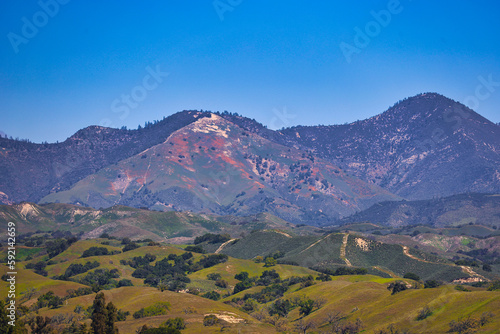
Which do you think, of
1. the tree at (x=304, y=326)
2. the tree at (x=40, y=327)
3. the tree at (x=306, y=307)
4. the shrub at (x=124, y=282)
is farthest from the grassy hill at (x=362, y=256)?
the tree at (x=40, y=327)

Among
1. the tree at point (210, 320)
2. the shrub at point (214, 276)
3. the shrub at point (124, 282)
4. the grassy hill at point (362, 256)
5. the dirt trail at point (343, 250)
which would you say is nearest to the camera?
the tree at point (210, 320)

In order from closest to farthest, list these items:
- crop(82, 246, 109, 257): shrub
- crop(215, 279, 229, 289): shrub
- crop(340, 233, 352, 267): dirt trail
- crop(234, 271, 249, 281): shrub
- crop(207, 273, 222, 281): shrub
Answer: crop(215, 279, 229, 289): shrub, crop(207, 273, 222, 281): shrub, crop(234, 271, 249, 281): shrub, crop(340, 233, 352, 267): dirt trail, crop(82, 246, 109, 257): shrub

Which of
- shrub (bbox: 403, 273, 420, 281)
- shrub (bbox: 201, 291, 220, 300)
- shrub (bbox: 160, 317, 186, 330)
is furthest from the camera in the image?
shrub (bbox: 403, 273, 420, 281)

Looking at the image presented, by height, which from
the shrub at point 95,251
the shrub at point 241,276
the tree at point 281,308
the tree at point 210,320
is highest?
the shrub at point 95,251

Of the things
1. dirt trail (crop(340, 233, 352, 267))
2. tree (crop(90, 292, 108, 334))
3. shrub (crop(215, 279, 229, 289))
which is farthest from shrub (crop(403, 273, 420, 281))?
tree (crop(90, 292, 108, 334))

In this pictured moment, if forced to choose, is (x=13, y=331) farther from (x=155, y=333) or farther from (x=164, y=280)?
(x=164, y=280)

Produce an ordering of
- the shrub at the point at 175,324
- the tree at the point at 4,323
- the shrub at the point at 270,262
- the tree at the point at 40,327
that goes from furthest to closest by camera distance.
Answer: the shrub at the point at 270,262 < the tree at the point at 40,327 < the shrub at the point at 175,324 < the tree at the point at 4,323

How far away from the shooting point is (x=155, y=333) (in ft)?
244

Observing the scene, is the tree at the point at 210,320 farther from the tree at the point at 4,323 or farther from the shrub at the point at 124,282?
the shrub at the point at 124,282

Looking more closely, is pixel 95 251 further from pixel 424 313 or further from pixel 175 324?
pixel 424 313

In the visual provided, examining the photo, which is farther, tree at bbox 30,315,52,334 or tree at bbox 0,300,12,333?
tree at bbox 30,315,52,334

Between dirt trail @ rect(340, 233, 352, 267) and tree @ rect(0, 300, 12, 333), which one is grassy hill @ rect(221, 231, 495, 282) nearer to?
dirt trail @ rect(340, 233, 352, 267)

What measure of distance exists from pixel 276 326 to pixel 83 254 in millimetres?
96733

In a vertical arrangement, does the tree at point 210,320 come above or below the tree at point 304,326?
above
